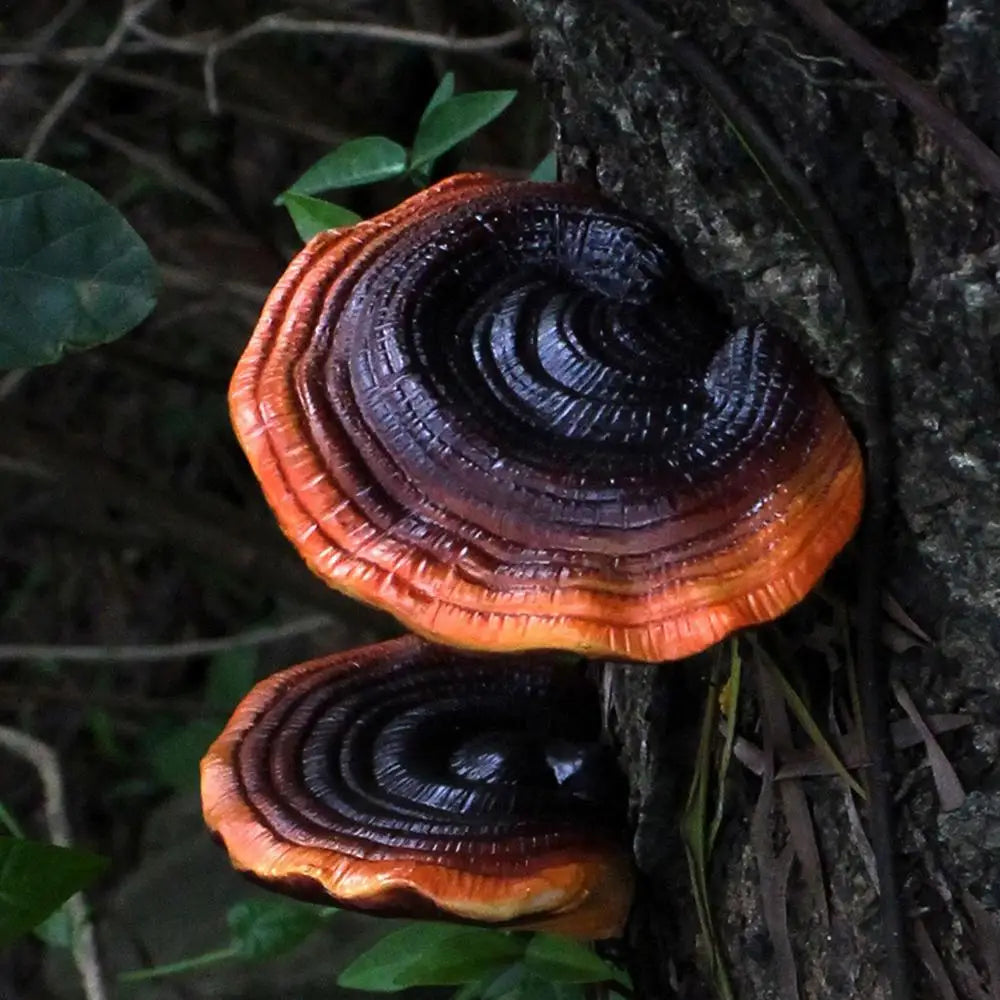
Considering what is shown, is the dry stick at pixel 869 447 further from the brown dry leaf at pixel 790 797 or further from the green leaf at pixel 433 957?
the green leaf at pixel 433 957

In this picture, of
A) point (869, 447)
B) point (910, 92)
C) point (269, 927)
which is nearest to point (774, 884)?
point (869, 447)

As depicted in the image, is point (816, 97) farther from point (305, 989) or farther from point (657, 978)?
point (305, 989)

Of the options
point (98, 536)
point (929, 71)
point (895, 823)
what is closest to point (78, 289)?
point (929, 71)

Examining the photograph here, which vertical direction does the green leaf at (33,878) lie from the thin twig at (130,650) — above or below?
above

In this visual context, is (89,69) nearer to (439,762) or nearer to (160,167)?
(160,167)

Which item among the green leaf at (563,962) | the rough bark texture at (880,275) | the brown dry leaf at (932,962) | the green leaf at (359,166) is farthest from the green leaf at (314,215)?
the brown dry leaf at (932,962)

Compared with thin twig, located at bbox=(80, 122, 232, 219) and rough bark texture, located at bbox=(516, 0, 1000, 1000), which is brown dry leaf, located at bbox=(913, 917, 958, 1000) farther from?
thin twig, located at bbox=(80, 122, 232, 219)
